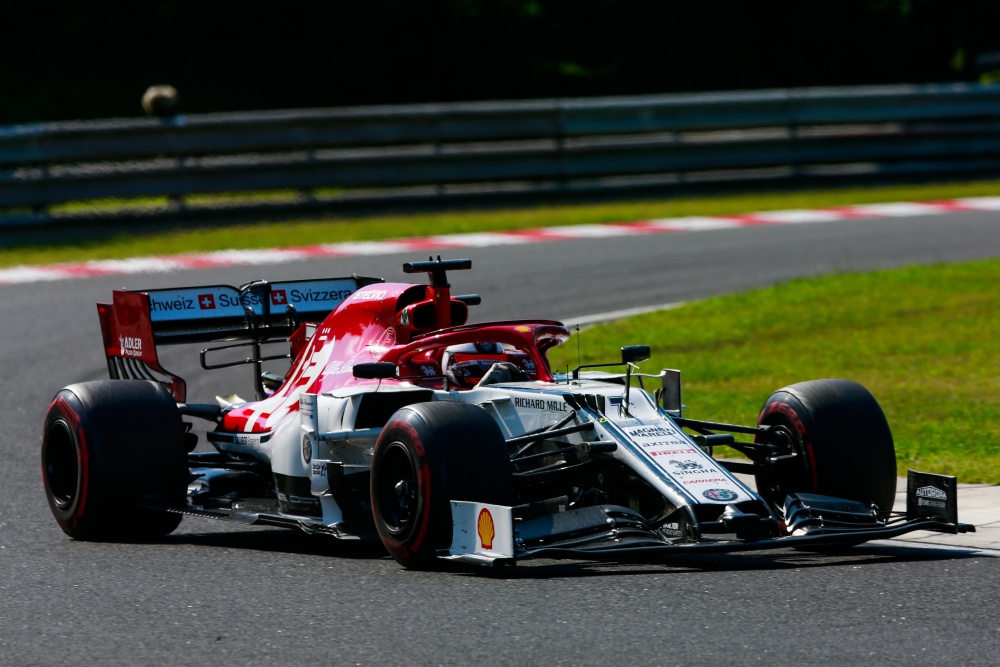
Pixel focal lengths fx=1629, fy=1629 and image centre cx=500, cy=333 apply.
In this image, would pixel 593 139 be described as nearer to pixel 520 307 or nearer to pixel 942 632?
pixel 520 307

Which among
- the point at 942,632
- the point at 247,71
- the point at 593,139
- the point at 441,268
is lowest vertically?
the point at 942,632

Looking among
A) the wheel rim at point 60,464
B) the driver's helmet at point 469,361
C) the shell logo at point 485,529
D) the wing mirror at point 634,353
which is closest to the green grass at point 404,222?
the wheel rim at point 60,464

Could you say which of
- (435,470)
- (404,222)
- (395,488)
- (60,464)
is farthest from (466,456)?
(404,222)

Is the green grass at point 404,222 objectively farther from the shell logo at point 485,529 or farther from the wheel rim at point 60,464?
the shell logo at point 485,529

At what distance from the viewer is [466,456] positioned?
21.9 ft

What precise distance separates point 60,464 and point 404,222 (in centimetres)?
1112

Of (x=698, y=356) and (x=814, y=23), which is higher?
(x=814, y=23)

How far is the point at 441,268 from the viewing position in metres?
8.08

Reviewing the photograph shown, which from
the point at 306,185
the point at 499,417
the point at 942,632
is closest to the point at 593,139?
the point at 306,185

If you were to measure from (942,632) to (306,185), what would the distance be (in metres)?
14.5

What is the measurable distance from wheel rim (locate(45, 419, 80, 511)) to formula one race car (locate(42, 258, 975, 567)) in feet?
0.04

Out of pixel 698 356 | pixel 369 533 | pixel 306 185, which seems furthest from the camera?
pixel 306 185

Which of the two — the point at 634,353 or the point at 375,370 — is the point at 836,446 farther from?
the point at 375,370

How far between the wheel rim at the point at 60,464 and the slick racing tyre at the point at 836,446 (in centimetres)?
346
